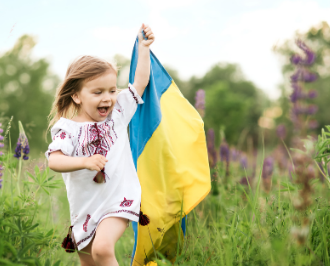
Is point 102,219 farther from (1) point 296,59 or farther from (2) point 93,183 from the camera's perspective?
(1) point 296,59

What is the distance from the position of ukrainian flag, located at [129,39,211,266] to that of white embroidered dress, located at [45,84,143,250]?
14.5 inches

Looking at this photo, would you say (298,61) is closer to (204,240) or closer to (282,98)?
(204,240)

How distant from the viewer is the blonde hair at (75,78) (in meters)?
2.26

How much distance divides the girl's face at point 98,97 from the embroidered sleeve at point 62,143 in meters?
0.21

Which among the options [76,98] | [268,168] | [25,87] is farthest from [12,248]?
[25,87]

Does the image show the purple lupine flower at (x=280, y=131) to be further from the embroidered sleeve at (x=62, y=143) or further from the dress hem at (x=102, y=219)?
the embroidered sleeve at (x=62, y=143)

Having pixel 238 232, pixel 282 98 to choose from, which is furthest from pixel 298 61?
pixel 282 98

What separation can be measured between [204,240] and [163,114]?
110 centimetres

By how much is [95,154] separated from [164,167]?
0.79 m

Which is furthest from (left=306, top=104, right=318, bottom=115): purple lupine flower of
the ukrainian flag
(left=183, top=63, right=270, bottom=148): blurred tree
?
(left=183, top=63, right=270, bottom=148): blurred tree

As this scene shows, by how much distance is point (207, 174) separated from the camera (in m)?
2.67

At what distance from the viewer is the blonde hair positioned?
2.26 metres

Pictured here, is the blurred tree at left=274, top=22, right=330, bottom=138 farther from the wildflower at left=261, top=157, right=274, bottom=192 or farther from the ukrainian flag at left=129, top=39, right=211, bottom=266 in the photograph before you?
the ukrainian flag at left=129, top=39, right=211, bottom=266

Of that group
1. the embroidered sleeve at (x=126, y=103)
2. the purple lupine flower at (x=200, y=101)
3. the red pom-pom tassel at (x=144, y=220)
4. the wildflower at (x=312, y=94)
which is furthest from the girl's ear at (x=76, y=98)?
the wildflower at (x=312, y=94)
